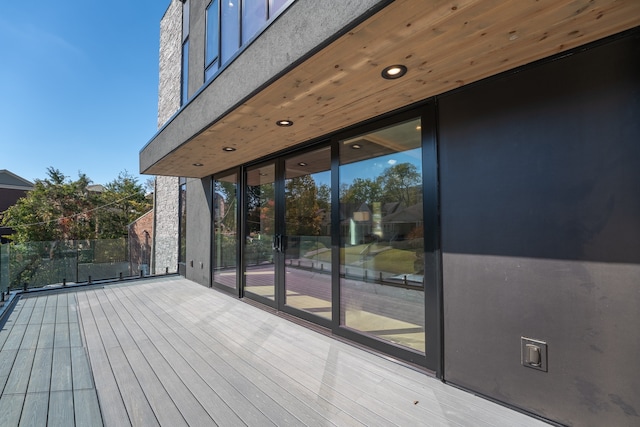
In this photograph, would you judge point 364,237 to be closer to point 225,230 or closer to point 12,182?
point 225,230

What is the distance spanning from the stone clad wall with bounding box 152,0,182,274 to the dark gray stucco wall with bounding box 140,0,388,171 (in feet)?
16.9

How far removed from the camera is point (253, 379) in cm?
232

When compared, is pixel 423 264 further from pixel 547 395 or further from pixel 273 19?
pixel 273 19

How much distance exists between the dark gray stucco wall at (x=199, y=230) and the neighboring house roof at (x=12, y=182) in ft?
82.5

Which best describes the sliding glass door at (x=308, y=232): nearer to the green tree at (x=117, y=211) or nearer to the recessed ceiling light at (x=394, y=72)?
the recessed ceiling light at (x=394, y=72)

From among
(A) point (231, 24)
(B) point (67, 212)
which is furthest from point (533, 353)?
(B) point (67, 212)

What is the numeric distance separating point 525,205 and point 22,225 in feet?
78.6

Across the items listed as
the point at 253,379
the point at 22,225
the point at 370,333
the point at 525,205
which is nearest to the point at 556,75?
the point at 525,205

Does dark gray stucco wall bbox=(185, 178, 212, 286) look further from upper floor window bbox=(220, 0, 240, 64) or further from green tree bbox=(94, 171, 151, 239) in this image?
green tree bbox=(94, 171, 151, 239)

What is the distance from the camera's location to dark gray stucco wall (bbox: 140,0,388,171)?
1.64 meters

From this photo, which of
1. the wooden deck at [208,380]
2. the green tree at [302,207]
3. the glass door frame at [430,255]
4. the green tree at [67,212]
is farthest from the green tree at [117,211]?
the glass door frame at [430,255]

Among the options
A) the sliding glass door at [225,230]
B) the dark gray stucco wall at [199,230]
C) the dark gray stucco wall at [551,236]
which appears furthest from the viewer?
the dark gray stucco wall at [199,230]

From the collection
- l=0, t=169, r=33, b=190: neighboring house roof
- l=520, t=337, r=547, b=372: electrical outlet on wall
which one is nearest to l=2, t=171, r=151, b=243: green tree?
l=0, t=169, r=33, b=190: neighboring house roof

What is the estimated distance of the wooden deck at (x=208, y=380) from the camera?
1.84 meters
